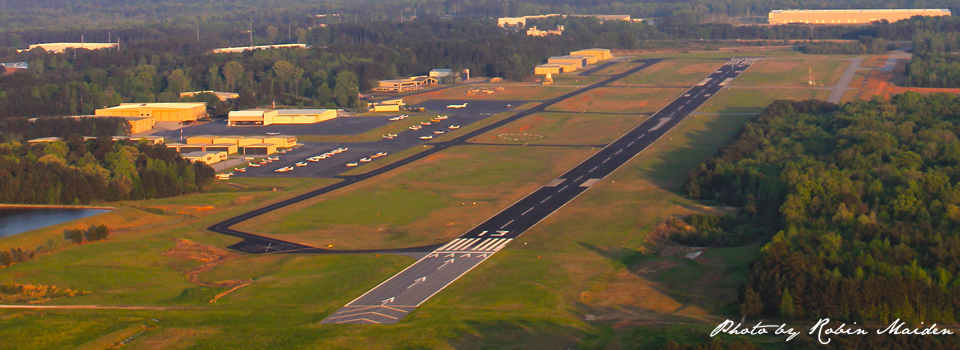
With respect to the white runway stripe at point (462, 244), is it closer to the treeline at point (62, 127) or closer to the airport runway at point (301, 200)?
the airport runway at point (301, 200)

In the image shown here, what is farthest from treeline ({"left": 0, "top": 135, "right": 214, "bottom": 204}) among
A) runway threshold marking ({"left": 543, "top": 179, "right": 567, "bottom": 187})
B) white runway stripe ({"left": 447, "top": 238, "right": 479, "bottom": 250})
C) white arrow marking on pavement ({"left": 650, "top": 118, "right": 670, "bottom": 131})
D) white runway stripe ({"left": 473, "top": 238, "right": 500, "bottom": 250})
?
white arrow marking on pavement ({"left": 650, "top": 118, "right": 670, "bottom": 131})

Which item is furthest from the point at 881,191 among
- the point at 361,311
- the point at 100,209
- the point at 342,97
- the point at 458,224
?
the point at 342,97

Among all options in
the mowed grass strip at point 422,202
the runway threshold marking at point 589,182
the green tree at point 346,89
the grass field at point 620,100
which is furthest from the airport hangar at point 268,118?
the runway threshold marking at point 589,182

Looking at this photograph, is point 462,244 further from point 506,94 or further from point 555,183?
point 506,94

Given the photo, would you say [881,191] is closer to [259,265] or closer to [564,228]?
[564,228]

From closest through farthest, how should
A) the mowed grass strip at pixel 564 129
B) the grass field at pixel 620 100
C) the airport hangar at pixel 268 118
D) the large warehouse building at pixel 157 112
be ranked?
the mowed grass strip at pixel 564 129, the airport hangar at pixel 268 118, the large warehouse building at pixel 157 112, the grass field at pixel 620 100
